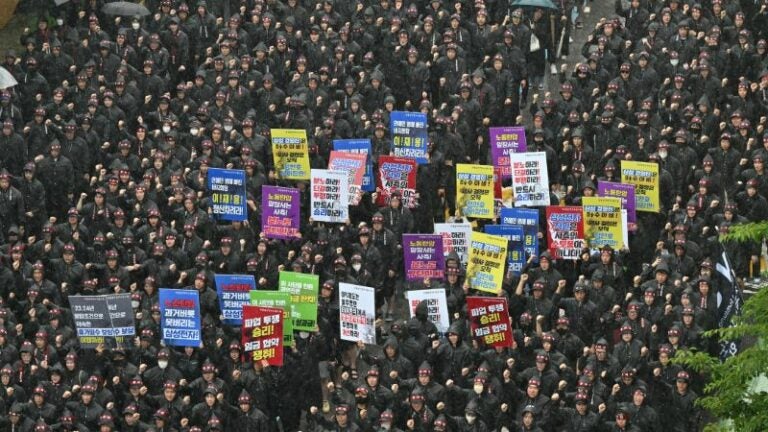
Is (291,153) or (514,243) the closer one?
(514,243)

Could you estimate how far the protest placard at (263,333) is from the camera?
32.1 m

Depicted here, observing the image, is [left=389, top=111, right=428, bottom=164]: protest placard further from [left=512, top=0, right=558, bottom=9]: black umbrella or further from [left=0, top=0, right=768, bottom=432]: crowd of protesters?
[left=512, top=0, right=558, bottom=9]: black umbrella

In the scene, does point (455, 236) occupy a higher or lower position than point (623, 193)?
lower

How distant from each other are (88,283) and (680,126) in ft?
31.4

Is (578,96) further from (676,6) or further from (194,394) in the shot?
(194,394)

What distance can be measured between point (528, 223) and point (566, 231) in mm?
550

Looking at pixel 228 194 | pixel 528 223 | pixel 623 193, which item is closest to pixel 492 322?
pixel 528 223

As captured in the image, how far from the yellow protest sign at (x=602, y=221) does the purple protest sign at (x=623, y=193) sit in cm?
39

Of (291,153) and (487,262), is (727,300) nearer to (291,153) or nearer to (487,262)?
(487,262)

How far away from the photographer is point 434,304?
33.2m

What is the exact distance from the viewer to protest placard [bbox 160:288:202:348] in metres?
32.6

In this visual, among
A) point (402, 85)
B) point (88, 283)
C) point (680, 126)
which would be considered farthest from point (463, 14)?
point (88, 283)

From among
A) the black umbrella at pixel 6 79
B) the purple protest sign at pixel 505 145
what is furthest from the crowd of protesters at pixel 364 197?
the black umbrella at pixel 6 79

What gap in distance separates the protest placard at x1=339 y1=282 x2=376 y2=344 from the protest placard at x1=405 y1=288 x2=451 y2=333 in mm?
573
